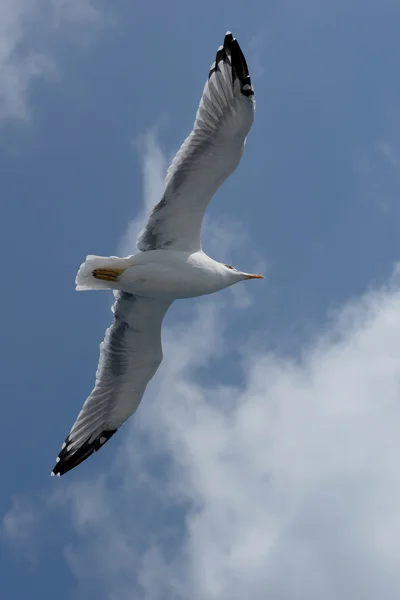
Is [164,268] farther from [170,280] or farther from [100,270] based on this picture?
[100,270]

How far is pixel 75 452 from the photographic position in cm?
1384

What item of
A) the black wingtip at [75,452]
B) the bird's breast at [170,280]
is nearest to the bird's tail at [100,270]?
the bird's breast at [170,280]

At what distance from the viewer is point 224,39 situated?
11594mm

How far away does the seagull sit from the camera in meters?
11.5

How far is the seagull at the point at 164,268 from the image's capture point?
11484 mm

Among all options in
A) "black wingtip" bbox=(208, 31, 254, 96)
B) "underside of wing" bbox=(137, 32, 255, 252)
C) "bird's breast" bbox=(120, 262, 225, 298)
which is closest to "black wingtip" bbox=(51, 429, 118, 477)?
"bird's breast" bbox=(120, 262, 225, 298)

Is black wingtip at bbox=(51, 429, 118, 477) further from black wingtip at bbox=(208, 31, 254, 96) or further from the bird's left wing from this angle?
black wingtip at bbox=(208, 31, 254, 96)

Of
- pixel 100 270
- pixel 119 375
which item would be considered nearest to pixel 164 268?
pixel 100 270

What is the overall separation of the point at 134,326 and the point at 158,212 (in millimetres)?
2113

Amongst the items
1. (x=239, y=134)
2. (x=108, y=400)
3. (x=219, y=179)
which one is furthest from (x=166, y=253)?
(x=108, y=400)

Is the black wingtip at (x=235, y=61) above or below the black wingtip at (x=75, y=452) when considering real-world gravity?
above

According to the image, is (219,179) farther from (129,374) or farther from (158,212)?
(129,374)

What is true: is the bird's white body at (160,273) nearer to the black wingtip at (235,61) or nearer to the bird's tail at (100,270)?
the bird's tail at (100,270)

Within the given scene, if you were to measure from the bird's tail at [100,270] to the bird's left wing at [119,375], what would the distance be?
81cm
